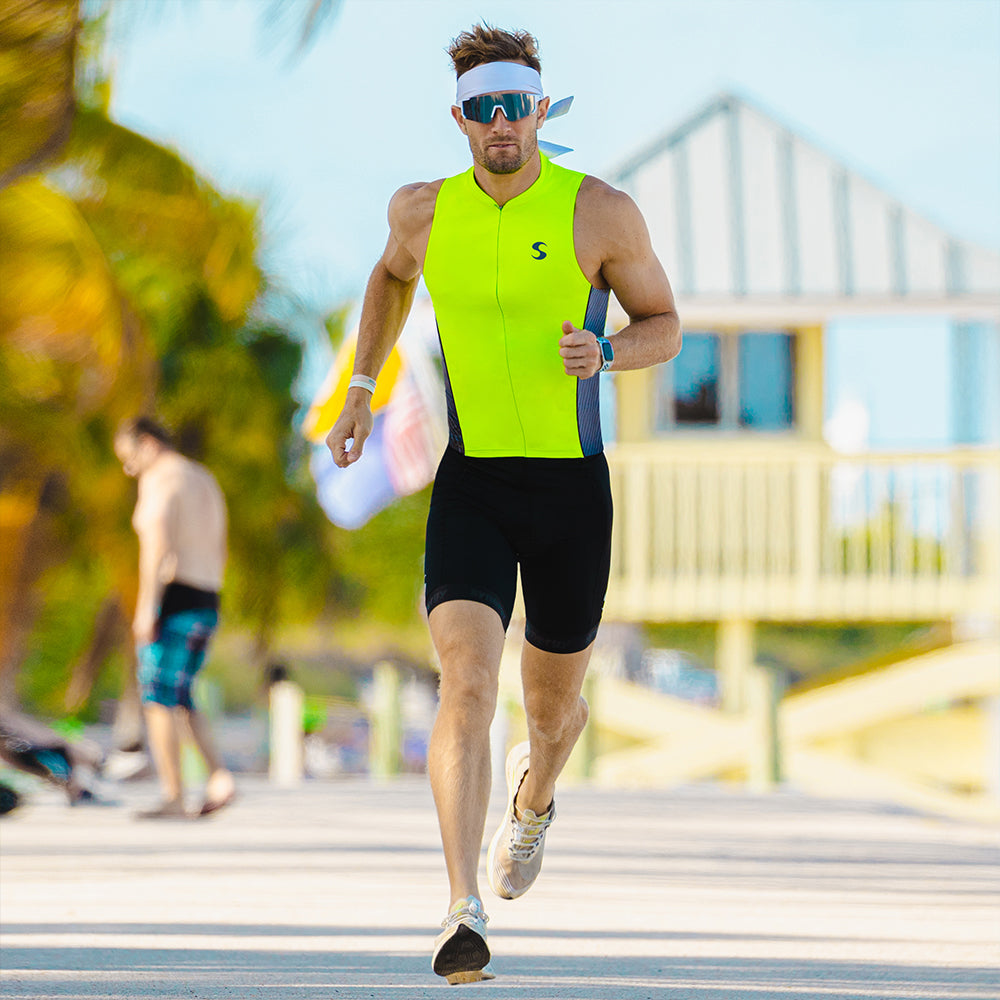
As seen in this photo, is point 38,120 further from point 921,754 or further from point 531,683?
point 921,754

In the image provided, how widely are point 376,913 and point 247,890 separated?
0.75 metres

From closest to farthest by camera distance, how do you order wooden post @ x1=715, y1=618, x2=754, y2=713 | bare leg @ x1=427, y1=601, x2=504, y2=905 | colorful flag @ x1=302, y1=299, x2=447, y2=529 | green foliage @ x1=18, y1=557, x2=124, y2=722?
bare leg @ x1=427, y1=601, x2=504, y2=905 → colorful flag @ x1=302, y1=299, x2=447, y2=529 → wooden post @ x1=715, y1=618, x2=754, y2=713 → green foliage @ x1=18, y1=557, x2=124, y2=722

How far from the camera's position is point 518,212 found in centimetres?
470

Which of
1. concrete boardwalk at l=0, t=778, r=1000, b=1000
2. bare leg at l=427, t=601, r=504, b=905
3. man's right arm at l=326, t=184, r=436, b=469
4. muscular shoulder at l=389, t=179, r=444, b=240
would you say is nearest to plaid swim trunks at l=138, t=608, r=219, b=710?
concrete boardwalk at l=0, t=778, r=1000, b=1000

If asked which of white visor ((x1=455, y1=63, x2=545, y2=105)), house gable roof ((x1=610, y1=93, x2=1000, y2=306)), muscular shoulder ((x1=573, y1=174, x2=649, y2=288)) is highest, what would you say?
house gable roof ((x1=610, y1=93, x2=1000, y2=306))

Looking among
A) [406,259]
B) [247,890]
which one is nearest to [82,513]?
[247,890]

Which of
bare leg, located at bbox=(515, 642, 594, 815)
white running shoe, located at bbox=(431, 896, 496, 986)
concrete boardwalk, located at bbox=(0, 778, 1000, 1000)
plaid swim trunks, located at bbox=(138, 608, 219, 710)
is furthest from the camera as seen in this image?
plaid swim trunks, located at bbox=(138, 608, 219, 710)

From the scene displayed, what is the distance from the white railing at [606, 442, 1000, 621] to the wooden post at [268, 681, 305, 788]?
12.2 ft

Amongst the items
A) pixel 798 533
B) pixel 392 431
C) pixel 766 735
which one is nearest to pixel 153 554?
pixel 392 431

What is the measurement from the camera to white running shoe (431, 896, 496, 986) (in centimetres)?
392

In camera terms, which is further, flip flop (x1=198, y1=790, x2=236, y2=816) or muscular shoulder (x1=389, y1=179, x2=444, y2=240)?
flip flop (x1=198, y1=790, x2=236, y2=816)

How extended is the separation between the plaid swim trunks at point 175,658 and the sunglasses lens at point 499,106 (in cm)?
519

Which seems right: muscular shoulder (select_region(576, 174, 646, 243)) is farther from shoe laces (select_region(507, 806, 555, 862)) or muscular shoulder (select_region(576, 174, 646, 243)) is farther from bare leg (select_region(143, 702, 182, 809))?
bare leg (select_region(143, 702, 182, 809))

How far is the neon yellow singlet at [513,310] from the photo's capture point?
467 centimetres
